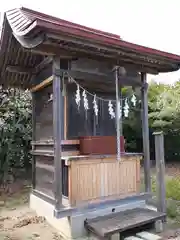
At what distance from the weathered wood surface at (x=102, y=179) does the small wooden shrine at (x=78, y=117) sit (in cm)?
2

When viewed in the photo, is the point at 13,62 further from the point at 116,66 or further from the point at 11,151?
the point at 11,151

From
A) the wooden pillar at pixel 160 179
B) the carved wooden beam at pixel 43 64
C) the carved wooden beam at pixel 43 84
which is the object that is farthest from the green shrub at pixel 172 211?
the carved wooden beam at pixel 43 64

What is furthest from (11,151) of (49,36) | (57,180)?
(49,36)

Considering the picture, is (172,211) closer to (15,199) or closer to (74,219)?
(74,219)

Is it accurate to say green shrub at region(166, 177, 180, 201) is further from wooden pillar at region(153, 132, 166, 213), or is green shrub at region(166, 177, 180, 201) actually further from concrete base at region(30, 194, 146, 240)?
wooden pillar at region(153, 132, 166, 213)

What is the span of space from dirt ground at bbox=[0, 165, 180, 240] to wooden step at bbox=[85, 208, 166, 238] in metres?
0.32

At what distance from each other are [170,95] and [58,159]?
7.37 meters

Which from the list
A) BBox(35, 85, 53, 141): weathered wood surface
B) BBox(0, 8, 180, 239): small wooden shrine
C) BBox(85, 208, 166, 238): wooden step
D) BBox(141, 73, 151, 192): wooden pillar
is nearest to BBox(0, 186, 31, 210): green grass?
BBox(0, 8, 180, 239): small wooden shrine

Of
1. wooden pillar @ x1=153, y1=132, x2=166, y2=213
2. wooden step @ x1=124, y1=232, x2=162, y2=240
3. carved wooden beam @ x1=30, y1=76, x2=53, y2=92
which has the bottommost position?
wooden step @ x1=124, y1=232, x2=162, y2=240

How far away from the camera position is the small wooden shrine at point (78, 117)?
344 cm

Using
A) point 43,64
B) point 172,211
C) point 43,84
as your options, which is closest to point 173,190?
point 172,211

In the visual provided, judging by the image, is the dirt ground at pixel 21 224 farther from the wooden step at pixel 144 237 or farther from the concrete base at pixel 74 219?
the wooden step at pixel 144 237

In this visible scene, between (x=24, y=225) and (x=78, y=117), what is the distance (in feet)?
7.01

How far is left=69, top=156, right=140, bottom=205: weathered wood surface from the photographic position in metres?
3.75
